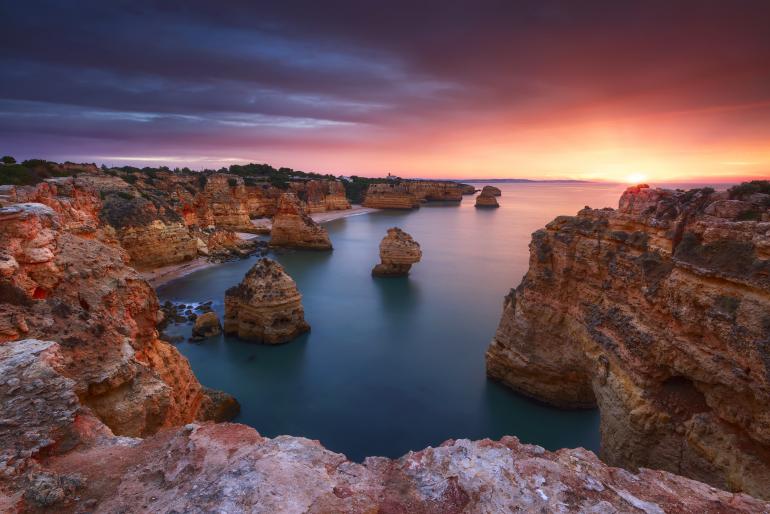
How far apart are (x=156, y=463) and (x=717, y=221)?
1032 cm

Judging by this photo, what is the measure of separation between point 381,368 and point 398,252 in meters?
14.6

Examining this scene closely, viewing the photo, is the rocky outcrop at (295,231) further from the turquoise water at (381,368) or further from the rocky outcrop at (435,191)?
the rocky outcrop at (435,191)

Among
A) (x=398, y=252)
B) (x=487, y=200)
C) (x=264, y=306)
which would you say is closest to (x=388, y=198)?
(x=487, y=200)

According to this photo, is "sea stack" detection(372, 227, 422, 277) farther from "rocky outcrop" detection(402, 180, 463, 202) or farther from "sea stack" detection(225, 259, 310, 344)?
"rocky outcrop" detection(402, 180, 463, 202)

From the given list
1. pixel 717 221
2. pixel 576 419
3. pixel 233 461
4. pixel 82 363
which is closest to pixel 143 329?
pixel 82 363

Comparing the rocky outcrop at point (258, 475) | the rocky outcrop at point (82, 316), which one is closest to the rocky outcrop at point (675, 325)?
the rocky outcrop at point (258, 475)

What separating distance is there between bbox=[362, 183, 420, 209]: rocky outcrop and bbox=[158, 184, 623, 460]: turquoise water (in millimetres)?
64725

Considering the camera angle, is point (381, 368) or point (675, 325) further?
point (381, 368)

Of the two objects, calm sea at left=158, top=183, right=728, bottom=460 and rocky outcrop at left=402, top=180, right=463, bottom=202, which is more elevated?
rocky outcrop at left=402, top=180, right=463, bottom=202

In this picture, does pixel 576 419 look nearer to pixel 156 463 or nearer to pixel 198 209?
pixel 156 463

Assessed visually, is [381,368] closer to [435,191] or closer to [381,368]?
[381,368]

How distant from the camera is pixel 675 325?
325 inches

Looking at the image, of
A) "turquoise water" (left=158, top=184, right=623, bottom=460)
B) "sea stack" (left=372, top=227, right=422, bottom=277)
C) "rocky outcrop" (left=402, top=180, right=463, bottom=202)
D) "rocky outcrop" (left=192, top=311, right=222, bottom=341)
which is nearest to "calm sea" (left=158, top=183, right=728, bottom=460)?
"turquoise water" (left=158, top=184, right=623, bottom=460)

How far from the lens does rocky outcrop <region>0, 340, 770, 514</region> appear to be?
3881 mm
